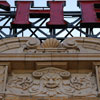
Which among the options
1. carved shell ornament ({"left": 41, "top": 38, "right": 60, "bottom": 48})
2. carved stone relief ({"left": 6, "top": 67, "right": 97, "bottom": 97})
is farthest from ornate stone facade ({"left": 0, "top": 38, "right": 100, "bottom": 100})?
carved shell ornament ({"left": 41, "top": 38, "right": 60, "bottom": 48})

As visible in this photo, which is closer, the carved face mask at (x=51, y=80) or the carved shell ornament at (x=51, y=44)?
the carved face mask at (x=51, y=80)

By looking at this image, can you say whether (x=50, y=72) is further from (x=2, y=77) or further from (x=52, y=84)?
(x=2, y=77)

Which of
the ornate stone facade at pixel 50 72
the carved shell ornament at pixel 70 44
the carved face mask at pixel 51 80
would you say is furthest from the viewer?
the carved shell ornament at pixel 70 44

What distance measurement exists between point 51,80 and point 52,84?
209 mm

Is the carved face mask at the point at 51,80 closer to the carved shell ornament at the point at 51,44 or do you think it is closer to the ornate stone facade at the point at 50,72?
the ornate stone facade at the point at 50,72

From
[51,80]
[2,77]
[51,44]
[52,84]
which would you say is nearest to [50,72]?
[51,80]

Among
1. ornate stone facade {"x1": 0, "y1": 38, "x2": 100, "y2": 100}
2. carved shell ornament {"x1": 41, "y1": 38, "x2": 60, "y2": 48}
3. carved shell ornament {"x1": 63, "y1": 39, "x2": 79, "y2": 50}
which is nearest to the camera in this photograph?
ornate stone facade {"x1": 0, "y1": 38, "x2": 100, "y2": 100}

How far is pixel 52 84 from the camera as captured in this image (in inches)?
523

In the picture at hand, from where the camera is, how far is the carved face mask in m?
13.3

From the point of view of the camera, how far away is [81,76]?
13742 millimetres

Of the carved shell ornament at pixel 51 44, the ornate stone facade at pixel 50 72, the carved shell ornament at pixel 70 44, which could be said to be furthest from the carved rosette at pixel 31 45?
the carved shell ornament at pixel 70 44

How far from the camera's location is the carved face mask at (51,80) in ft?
43.6

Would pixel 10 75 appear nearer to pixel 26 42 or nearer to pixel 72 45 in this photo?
pixel 26 42

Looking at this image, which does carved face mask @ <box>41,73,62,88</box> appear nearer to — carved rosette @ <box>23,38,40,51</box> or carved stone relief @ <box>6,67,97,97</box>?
carved stone relief @ <box>6,67,97,97</box>
